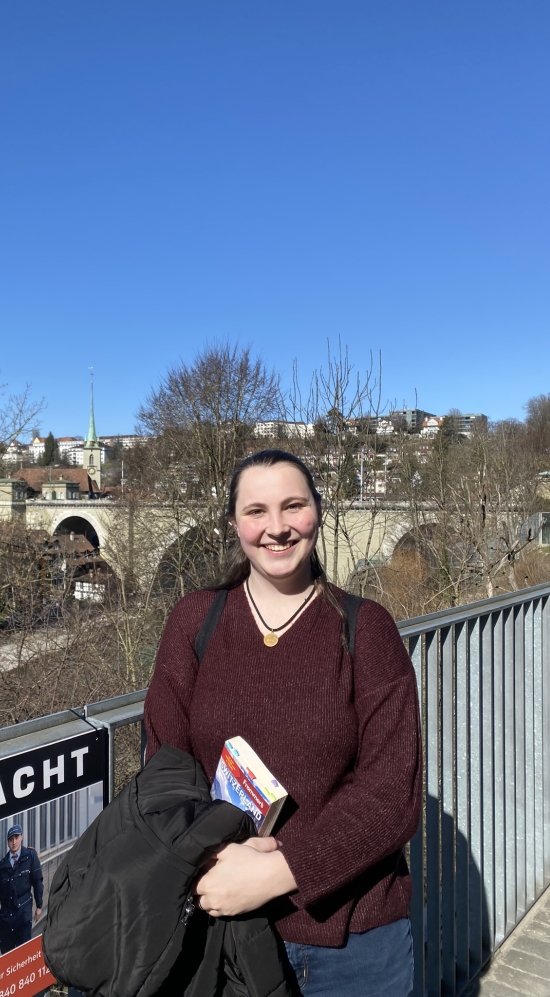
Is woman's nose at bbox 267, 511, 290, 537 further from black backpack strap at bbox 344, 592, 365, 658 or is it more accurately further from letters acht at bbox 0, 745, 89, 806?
letters acht at bbox 0, 745, 89, 806

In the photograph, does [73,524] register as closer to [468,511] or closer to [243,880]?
[468,511]

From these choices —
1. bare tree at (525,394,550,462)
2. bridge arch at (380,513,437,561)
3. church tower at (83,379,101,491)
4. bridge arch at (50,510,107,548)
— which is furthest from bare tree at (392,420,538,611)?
church tower at (83,379,101,491)

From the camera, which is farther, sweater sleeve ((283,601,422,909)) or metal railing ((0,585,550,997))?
metal railing ((0,585,550,997))

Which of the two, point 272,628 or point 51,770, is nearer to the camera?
point 51,770

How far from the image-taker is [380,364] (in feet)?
61.1

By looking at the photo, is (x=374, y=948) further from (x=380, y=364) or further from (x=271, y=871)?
(x=380, y=364)

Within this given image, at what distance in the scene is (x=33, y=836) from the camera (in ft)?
4.17

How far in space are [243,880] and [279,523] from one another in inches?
25.0

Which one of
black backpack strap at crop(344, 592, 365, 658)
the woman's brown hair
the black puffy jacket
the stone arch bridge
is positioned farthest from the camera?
the stone arch bridge

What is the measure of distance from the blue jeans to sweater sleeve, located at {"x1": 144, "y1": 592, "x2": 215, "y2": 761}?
449 millimetres

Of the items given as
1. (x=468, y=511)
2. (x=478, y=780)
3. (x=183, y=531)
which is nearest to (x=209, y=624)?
(x=478, y=780)

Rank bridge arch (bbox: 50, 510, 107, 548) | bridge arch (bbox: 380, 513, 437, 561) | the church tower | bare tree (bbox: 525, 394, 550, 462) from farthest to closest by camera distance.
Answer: the church tower → bridge arch (bbox: 50, 510, 107, 548) → bare tree (bbox: 525, 394, 550, 462) → bridge arch (bbox: 380, 513, 437, 561)

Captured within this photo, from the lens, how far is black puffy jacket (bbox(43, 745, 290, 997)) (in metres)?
1.10

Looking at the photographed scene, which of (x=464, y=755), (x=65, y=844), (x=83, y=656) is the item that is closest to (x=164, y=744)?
(x=65, y=844)
